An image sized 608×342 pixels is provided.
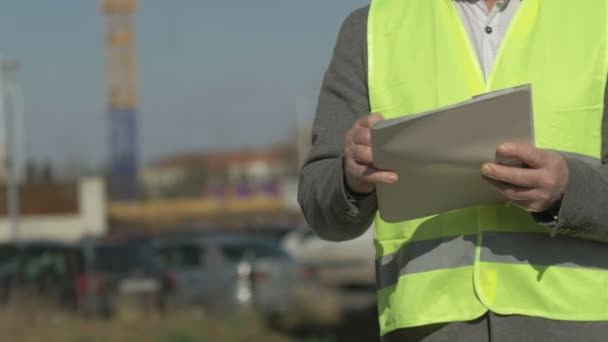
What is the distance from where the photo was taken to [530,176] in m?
2.05

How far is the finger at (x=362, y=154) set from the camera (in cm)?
219

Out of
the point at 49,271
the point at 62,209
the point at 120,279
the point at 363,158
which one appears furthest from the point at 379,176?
the point at 62,209

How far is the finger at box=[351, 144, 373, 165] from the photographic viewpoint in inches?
86.3

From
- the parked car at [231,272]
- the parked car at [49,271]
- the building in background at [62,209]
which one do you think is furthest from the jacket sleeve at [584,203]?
the building in background at [62,209]

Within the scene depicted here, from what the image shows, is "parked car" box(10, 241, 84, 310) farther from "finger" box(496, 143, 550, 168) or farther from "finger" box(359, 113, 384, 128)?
"finger" box(496, 143, 550, 168)

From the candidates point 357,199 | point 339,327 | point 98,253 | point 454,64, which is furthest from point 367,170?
point 98,253

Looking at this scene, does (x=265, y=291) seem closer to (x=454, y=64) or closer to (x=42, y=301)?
(x=42, y=301)

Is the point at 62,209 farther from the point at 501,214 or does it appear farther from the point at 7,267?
the point at 501,214

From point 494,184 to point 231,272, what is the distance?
16846mm

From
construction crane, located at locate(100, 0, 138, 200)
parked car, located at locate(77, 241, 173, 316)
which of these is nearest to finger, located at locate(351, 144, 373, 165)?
parked car, located at locate(77, 241, 173, 316)

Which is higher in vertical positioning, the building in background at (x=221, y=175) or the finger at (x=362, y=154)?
the finger at (x=362, y=154)

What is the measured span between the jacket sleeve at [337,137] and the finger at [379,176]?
151 mm

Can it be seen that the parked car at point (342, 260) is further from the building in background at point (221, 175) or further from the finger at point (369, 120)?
the building in background at point (221, 175)

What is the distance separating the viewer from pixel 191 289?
17.8m
